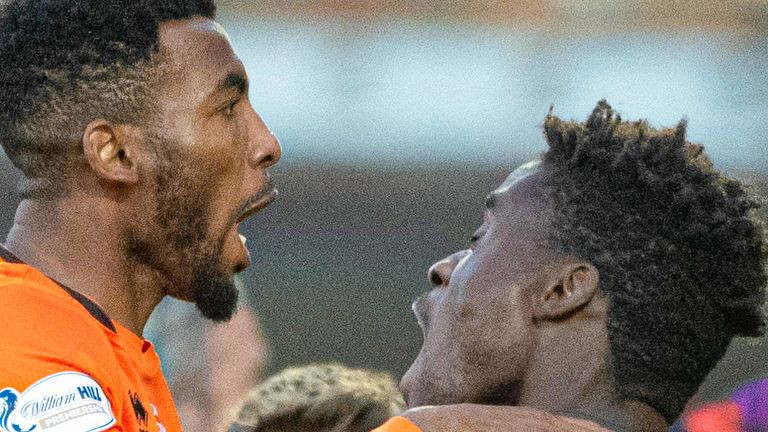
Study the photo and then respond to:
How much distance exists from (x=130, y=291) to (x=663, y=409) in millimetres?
1058

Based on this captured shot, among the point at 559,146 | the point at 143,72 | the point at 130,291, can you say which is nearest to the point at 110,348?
the point at 130,291

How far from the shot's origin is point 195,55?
2.57 meters

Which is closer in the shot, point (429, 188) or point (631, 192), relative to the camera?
point (631, 192)

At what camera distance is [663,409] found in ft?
7.92

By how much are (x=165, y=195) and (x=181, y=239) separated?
0.32 ft

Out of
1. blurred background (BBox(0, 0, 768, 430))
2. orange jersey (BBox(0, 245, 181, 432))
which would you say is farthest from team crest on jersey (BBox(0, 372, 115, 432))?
blurred background (BBox(0, 0, 768, 430))

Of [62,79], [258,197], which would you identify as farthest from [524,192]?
[62,79]

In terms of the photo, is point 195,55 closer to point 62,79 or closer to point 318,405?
point 62,79

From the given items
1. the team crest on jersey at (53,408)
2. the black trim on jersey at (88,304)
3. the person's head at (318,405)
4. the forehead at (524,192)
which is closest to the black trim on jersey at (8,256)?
the black trim on jersey at (88,304)

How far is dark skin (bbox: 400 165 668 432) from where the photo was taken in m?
2.38

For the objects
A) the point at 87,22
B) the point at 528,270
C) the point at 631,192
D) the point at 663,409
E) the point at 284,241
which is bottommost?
the point at 284,241

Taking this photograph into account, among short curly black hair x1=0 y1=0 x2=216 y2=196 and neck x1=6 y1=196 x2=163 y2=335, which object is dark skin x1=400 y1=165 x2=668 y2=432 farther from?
short curly black hair x1=0 y1=0 x2=216 y2=196

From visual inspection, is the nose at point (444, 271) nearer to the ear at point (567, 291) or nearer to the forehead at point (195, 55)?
the ear at point (567, 291)

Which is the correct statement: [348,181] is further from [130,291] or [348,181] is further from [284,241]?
[130,291]
